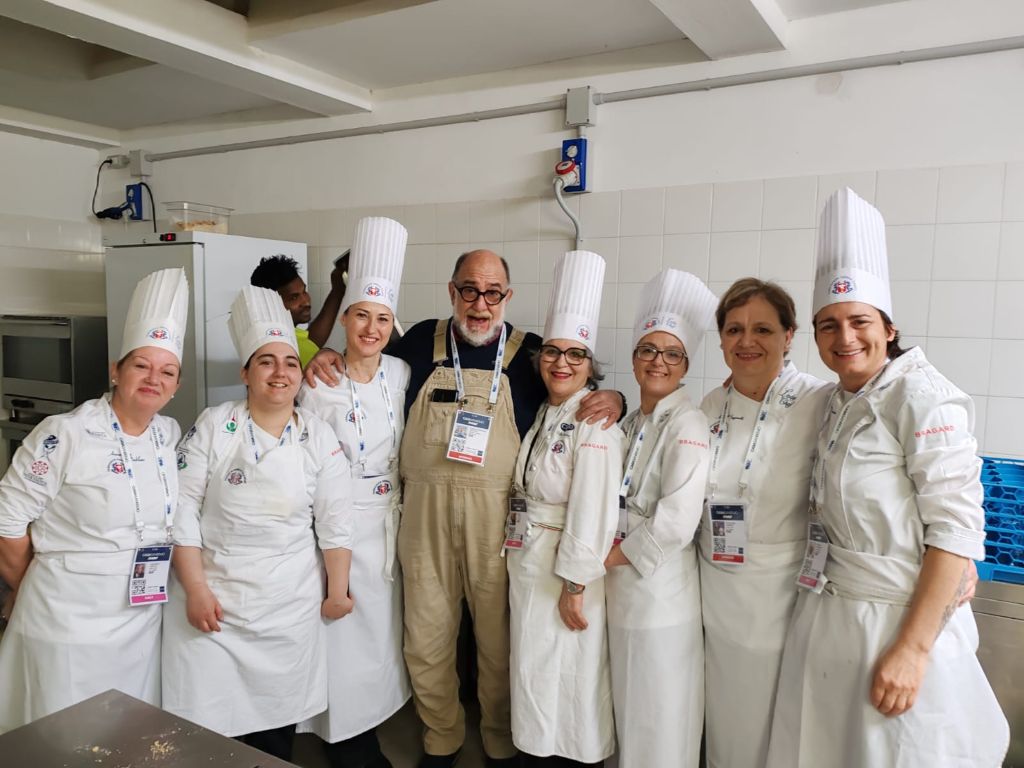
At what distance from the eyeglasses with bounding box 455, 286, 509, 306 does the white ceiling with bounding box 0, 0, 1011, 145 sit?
104 cm

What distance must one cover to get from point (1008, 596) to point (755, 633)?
0.73 m

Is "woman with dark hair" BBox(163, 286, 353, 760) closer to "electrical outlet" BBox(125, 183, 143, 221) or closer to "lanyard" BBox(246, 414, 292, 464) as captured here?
"lanyard" BBox(246, 414, 292, 464)

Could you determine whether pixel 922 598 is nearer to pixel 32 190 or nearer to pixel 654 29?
pixel 654 29

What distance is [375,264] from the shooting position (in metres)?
2.30

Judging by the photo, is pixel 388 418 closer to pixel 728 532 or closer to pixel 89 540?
pixel 89 540

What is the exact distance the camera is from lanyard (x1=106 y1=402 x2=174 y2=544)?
73.4 inches

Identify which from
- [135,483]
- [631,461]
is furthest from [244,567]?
[631,461]

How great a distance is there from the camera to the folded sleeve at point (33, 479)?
178 centimetres

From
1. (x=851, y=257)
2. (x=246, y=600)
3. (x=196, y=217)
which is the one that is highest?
(x=196, y=217)

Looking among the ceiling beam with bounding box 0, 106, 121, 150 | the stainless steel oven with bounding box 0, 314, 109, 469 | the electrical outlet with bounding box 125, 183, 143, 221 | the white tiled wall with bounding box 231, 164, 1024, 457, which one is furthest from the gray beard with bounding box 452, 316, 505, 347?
the ceiling beam with bounding box 0, 106, 121, 150

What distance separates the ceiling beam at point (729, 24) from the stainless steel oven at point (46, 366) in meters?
3.20

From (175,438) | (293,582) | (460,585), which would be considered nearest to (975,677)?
(460,585)

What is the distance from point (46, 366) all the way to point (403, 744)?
278 centimetres

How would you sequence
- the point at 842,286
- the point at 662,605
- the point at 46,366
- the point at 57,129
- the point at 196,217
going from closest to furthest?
the point at 842,286 < the point at 662,605 < the point at 196,217 < the point at 46,366 < the point at 57,129
